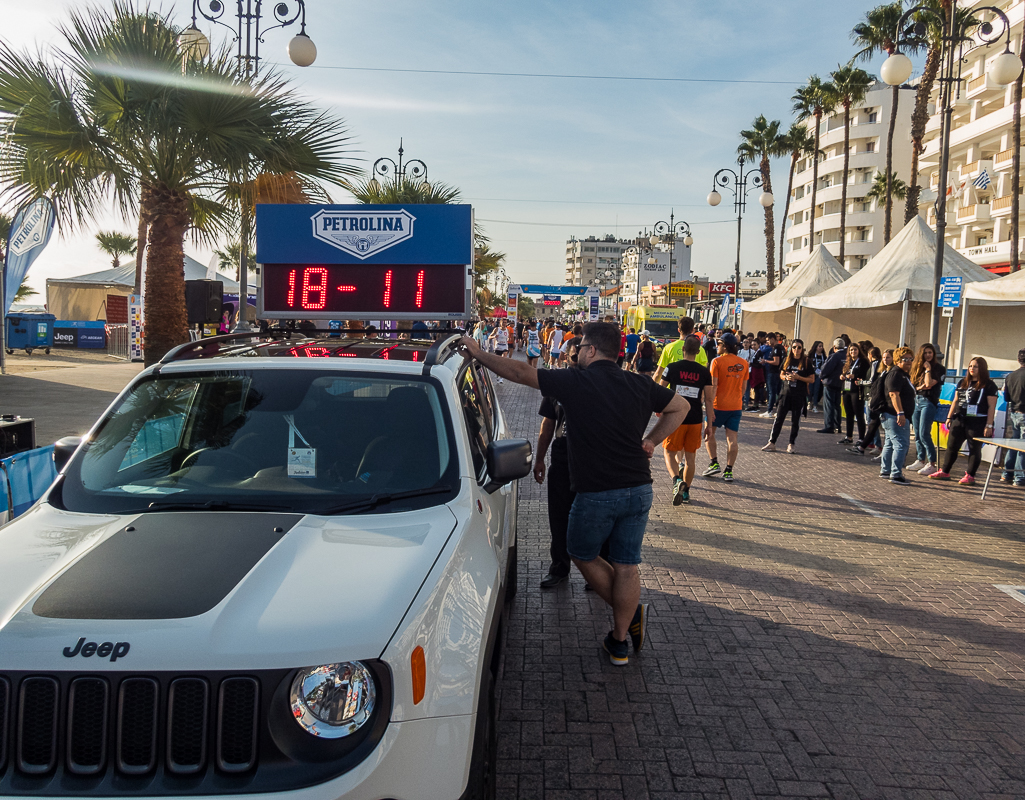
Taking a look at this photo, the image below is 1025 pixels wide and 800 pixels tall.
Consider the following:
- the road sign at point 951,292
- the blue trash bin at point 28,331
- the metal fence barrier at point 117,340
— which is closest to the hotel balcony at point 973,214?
the road sign at point 951,292

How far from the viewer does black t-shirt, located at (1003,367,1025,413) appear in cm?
1034

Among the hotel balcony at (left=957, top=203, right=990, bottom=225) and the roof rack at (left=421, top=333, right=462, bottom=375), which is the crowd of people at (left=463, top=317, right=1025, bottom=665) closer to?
the roof rack at (left=421, top=333, right=462, bottom=375)

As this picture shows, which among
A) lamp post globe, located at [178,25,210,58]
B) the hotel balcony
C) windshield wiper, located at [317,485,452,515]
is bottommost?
windshield wiper, located at [317,485,452,515]

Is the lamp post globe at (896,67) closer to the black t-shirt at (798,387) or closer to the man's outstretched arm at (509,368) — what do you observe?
the black t-shirt at (798,387)

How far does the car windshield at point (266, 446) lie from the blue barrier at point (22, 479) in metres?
2.09

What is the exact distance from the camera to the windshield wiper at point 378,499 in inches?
117

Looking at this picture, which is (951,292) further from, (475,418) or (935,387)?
(475,418)

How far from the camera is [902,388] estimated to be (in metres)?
10.4

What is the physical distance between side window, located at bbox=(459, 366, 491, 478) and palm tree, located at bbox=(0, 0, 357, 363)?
6.09 m

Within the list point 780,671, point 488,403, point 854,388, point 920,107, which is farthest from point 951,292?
point 920,107

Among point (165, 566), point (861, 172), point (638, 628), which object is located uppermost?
point (861, 172)

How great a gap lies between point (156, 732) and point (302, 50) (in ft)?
41.6

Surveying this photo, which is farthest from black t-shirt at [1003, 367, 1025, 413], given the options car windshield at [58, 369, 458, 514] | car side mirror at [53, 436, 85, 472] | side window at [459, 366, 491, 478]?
car side mirror at [53, 436, 85, 472]

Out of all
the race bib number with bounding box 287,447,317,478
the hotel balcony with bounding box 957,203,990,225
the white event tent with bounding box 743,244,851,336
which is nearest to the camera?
the race bib number with bounding box 287,447,317,478
